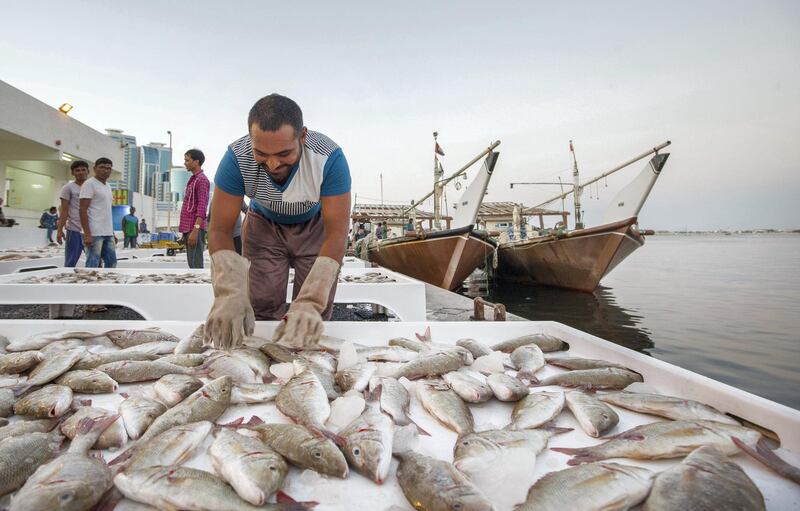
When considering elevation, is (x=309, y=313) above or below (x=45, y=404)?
above

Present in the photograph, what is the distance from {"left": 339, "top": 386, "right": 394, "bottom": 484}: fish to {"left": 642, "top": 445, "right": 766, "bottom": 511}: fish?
0.65 meters

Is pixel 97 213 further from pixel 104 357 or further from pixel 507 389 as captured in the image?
pixel 507 389

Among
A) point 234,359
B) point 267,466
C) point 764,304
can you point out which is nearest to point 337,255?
point 234,359

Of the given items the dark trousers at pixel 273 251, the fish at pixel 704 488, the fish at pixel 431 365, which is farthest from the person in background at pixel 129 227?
the fish at pixel 704 488

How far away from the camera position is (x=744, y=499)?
87 cm

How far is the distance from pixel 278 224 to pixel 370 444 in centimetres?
249

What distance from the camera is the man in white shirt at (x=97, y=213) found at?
6.07m

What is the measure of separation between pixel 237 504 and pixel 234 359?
3.21ft

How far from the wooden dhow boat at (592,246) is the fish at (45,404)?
1349 centimetres

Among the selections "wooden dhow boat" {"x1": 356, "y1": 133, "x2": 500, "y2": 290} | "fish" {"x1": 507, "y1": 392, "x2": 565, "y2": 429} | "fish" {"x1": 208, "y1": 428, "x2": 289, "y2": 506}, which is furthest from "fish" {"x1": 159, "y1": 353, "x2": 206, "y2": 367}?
"wooden dhow boat" {"x1": 356, "y1": 133, "x2": 500, "y2": 290}

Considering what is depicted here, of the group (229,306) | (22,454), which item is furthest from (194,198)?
(22,454)

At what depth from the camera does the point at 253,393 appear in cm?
155

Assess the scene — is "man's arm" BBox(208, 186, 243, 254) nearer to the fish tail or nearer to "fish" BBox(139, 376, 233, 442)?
"fish" BBox(139, 376, 233, 442)

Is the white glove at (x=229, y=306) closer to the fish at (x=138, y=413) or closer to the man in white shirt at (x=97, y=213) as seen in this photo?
the fish at (x=138, y=413)
